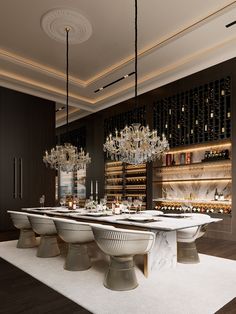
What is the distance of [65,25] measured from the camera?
524 centimetres

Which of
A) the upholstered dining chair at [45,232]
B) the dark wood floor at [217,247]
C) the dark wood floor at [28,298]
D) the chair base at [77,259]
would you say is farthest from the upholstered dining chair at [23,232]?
the dark wood floor at [217,247]

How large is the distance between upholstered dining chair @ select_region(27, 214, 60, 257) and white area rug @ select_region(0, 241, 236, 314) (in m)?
0.23

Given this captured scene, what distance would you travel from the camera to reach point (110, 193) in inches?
357

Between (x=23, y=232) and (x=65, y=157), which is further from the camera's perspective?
(x=65, y=157)

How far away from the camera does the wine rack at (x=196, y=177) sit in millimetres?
6285

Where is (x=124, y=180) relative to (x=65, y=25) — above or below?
below

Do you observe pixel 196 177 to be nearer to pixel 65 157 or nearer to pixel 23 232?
pixel 65 157

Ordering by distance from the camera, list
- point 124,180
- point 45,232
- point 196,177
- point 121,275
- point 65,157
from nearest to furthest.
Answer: point 121,275
point 45,232
point 65,157
point 196,177
point 124,180

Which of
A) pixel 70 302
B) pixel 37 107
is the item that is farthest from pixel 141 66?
pixel 70 302

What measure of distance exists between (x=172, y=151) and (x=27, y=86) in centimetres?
415

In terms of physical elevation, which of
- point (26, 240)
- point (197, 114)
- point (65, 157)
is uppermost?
point (197, 114)

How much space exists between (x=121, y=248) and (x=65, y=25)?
4120mm

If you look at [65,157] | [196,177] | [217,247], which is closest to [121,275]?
[217,247]

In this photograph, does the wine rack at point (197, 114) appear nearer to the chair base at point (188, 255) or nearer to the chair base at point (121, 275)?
the chair base at point (188, 255)
